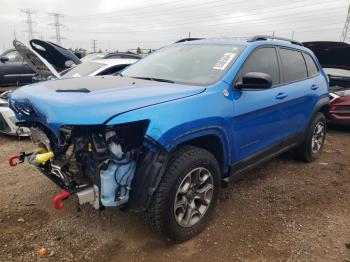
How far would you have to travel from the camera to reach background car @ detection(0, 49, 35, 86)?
10.6 metres

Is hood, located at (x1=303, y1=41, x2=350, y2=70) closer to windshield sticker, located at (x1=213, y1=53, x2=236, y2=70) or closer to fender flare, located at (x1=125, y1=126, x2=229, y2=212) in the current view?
windshield sticker, located at (x1=213, y1=53, x2=236, y2=70)

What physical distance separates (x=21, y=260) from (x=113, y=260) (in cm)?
74

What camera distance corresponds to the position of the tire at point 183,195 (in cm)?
261

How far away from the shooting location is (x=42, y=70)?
6059mm

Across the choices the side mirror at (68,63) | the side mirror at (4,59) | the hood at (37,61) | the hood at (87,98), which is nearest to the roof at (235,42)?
the hood at (87,98)

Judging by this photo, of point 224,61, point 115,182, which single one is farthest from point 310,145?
point 115,182

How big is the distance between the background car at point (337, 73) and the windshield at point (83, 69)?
4.67 meters

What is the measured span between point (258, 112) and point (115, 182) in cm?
175

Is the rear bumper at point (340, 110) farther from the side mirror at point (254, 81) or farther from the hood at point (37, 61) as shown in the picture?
the hood at point (37, 61)

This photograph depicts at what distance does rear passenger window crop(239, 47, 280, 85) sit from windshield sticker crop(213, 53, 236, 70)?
17 cm

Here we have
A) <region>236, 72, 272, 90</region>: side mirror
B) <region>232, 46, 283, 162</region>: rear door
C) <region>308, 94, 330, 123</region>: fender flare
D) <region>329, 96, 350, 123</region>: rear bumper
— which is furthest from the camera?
<region>329, 96, 350, 123</region>: rear bumper

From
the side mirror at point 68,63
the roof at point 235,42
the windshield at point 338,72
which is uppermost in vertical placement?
the roof at point 235,42

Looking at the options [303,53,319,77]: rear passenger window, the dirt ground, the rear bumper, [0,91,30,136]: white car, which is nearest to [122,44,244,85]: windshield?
the dirt ground

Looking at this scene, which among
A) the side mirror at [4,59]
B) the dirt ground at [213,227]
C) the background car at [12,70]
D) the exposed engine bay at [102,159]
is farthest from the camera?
the background car at [12,70]
